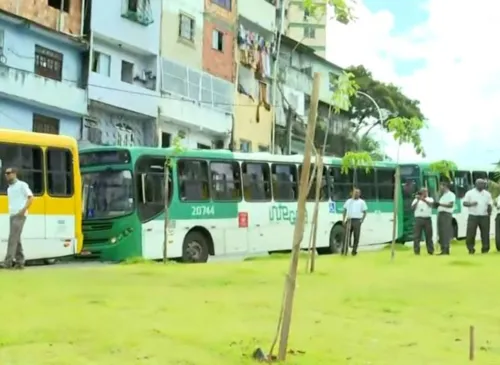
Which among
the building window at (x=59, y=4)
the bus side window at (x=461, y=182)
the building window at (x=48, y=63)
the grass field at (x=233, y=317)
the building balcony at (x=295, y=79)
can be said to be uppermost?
the building balcony at (x=295, y=79)

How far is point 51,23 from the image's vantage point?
27.5 meters

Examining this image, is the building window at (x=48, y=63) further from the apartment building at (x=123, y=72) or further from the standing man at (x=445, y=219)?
the standing man at (x=445, y=219)

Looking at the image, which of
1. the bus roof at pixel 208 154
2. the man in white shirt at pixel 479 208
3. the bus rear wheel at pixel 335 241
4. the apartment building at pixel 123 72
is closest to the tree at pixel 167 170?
the bus roof at pixel 208 154

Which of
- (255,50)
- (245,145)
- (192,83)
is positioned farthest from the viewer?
(255,50)

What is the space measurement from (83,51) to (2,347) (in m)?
23.3

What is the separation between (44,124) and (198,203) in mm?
10705

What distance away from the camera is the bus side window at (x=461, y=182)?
28.0 m

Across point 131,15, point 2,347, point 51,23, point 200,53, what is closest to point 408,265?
point 2,347

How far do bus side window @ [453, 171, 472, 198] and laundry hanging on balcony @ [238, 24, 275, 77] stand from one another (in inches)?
539

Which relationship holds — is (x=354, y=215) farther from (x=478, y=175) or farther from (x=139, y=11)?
(x=139, y=11)

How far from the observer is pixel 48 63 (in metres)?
27.6

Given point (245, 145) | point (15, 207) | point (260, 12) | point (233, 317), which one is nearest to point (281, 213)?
point (15, 207)

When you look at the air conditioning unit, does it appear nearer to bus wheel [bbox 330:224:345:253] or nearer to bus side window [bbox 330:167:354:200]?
bus side window [bbox 330:167:354:200]

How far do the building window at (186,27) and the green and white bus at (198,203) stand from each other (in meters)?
13.2
